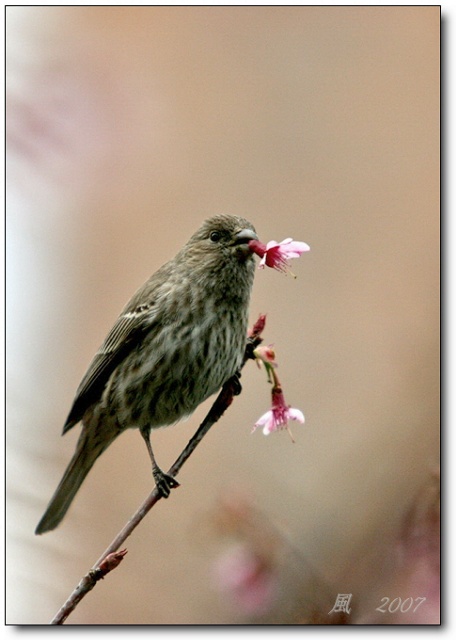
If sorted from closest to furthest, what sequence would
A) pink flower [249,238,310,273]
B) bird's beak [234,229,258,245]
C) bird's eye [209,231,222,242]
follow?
pink flower [249,238,310,273] → bird's beak [234,229,258,245] → bird's eye [209,231,222,242]

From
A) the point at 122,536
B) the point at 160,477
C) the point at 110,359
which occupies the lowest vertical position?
the point at 160,477

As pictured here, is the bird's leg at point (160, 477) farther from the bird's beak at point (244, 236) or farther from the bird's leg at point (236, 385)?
the bird's beak at point (244, 236)

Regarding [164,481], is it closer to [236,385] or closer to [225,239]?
[236,385]

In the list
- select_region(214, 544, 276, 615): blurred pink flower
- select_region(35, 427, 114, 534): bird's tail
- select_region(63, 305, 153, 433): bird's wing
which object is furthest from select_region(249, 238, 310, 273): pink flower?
select_region(35, 427, 114, 534): bird's tail

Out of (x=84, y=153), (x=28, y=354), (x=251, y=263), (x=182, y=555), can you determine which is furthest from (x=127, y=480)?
(x=84, y=153)

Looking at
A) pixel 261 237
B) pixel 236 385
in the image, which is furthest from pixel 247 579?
pixel 261 237

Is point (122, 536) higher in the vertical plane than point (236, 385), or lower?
lower

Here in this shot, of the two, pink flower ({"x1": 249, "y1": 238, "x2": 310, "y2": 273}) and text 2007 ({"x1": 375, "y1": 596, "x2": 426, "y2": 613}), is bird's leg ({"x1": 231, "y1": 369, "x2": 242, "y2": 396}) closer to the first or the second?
pink flower ({"x1": 249, "y1": 238, "x2": 310, "y2": 273})
